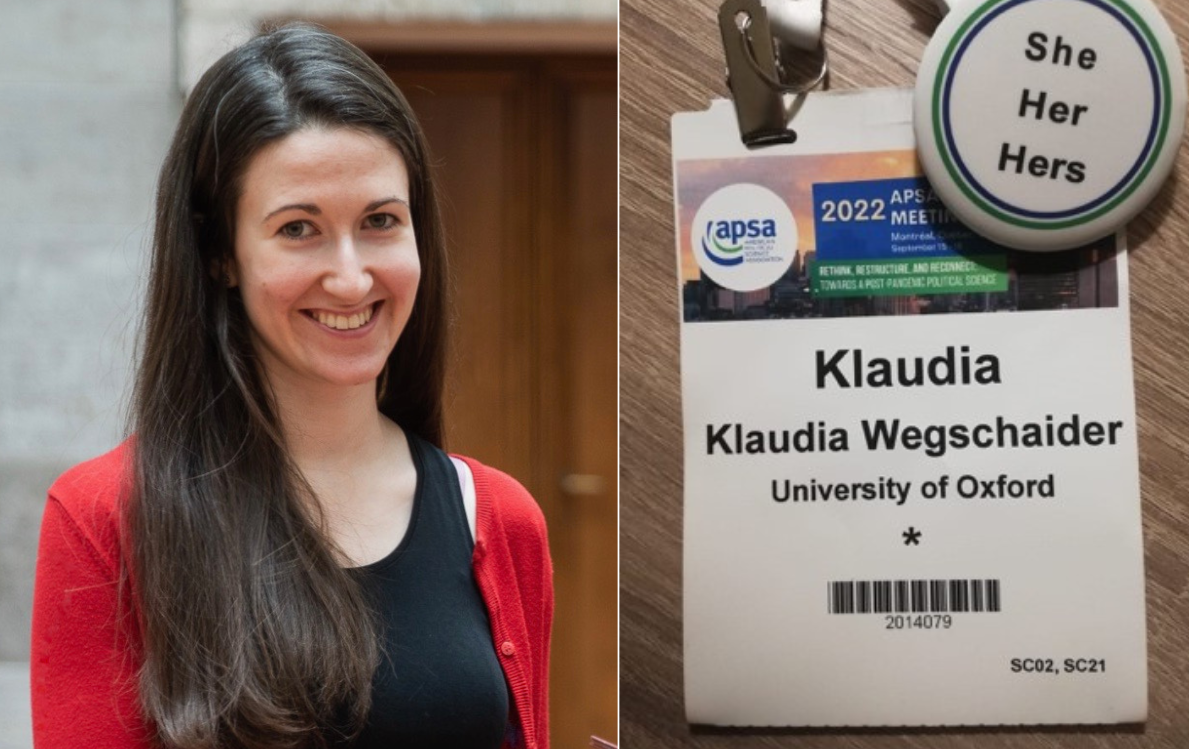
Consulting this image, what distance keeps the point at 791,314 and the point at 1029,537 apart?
140 millimetres

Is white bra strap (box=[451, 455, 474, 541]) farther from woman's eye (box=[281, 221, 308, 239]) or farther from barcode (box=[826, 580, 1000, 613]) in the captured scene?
barcode (box=[826, 580, 1000, 613])

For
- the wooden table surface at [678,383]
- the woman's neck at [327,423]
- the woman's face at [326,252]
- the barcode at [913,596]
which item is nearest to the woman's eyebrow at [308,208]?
the woman's face at [326,252]

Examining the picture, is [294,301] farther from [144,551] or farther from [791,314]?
[791,314]

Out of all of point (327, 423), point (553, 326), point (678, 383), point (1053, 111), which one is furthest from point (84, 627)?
point (553, 326)

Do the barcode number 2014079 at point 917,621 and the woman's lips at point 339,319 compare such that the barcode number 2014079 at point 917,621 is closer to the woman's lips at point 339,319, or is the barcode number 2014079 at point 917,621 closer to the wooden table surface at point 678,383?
the wooden table surface at point 678,383

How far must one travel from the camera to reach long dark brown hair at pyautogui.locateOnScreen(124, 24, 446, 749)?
0.95 metres

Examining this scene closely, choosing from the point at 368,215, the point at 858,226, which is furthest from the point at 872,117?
the point at 368,215

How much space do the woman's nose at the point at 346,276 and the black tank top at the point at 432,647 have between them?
0.69 ft

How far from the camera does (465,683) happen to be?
104cm

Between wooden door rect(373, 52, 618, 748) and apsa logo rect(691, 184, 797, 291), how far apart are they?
1648 mm

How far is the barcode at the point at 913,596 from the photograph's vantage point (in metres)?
0.60

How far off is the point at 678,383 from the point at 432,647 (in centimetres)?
49

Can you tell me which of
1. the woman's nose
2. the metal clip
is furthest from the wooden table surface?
the woman's nose

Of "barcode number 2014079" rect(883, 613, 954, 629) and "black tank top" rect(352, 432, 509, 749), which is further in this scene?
"black tank top" rect(352, 432, 509, 749)
